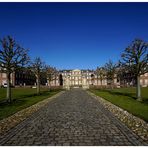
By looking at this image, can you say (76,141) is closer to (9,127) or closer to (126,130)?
(126,130)

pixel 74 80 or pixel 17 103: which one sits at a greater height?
pixel 74 80

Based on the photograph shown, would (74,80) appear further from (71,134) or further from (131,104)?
(71,134)

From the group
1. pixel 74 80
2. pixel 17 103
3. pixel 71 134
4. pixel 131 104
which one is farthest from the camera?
pixel 74 80

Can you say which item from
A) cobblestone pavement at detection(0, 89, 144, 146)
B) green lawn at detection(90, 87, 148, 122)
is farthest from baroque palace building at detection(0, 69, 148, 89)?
cobblestone pavement at detection(0, 89, 144, 146)

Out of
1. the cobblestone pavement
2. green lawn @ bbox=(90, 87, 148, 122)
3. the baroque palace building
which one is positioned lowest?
the cobblestone pavement

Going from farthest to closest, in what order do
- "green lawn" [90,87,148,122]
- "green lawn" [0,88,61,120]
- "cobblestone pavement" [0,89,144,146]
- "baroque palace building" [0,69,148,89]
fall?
"baroque palace building" [0,69,148,89] < "green lawn" [0,88,61,120] < "green lawn" [90,87,148,122] < "cobblestone pavement" [0,89,144,146]

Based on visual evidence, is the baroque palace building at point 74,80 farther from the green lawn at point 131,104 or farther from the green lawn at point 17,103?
the green lawn at point 131,104

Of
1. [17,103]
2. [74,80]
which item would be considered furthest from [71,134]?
[74,80]

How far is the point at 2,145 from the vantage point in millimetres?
7059

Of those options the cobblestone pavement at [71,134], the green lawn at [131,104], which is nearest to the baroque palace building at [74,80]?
the green lawn at [131,104]

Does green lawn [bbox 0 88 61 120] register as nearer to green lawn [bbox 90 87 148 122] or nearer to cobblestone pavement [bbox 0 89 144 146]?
cobblestone pavement [bbox 0 89 144 146]

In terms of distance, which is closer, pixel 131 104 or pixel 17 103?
pixel 131 104

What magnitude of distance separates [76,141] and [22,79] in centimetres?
10596

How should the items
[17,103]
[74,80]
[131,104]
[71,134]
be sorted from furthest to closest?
[74,80]
[17,103]
[131,104]
[71,134]
